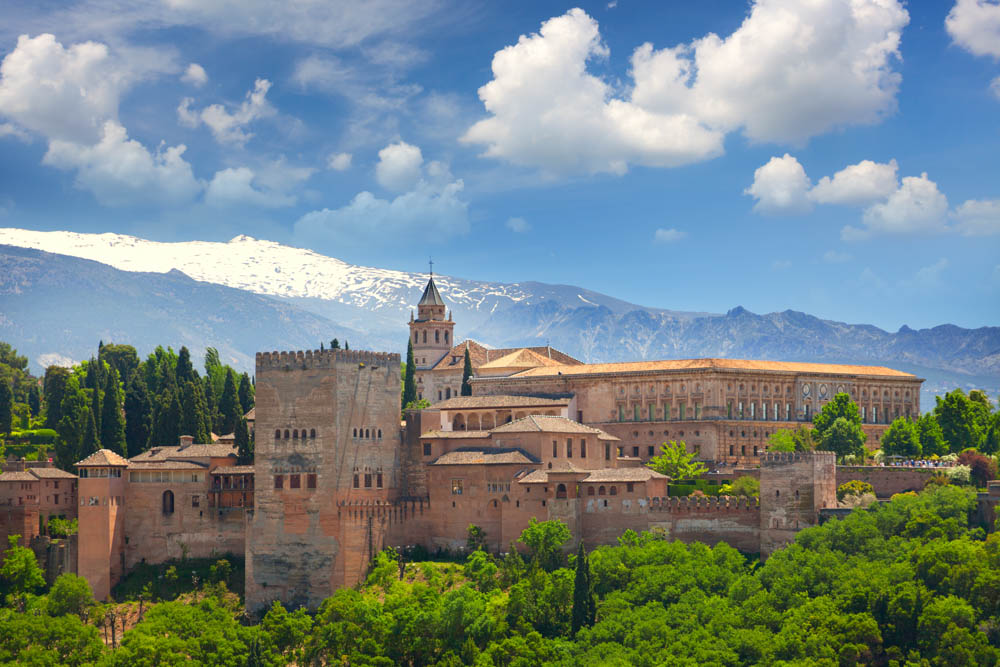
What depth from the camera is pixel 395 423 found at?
298 ft

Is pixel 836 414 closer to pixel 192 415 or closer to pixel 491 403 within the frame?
pixel 491 403

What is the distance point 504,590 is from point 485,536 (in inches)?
235

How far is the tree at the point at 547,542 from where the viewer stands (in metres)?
82.8

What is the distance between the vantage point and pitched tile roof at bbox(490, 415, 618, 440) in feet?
296

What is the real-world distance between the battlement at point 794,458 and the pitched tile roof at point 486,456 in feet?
50.6

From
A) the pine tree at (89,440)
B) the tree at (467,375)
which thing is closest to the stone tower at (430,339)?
the tree at (467,375)

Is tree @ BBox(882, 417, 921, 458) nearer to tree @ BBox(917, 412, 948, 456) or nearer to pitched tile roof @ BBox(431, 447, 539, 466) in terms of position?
tree @ BBox(917, 412, 948, 456)

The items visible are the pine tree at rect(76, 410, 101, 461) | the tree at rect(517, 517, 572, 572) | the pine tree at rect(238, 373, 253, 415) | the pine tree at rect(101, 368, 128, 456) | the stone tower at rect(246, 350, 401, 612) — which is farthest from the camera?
the pine tree at rect(238, 373, 253, 415)

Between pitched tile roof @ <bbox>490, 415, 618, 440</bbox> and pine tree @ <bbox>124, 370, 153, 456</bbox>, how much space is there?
3364 cm

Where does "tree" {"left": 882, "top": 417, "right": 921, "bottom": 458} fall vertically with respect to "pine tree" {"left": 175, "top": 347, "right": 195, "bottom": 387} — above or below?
below

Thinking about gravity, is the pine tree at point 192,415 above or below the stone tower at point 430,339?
below

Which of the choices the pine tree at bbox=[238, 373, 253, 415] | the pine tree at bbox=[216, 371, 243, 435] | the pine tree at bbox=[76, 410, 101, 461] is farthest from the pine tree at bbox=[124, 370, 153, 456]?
the pine tree at bbox=[238, 373, 253, 415]

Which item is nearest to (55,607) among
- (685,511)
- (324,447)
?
(324,447)

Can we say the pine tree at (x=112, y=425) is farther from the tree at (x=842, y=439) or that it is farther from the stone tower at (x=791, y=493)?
the tree at (x=842, y=439)
